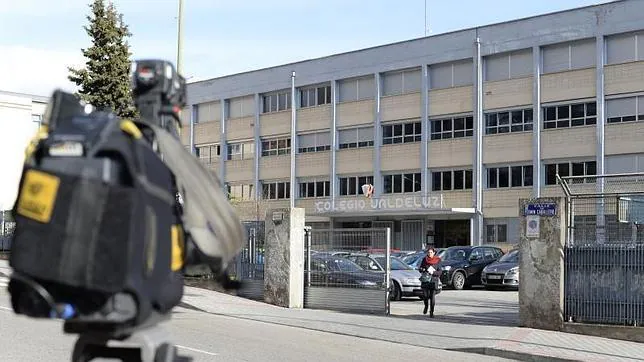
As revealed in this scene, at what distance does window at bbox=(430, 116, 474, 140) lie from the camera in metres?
50.8

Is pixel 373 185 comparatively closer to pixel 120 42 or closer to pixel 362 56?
pixel 362 56

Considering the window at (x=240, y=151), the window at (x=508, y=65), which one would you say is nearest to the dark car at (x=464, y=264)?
the window at (x=508, y=65)

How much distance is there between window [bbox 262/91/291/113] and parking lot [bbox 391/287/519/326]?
3426 cm

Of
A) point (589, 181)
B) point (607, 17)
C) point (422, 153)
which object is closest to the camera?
point (589, 181)

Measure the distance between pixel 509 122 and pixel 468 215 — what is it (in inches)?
228

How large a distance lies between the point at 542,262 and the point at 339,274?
6034 millimetres

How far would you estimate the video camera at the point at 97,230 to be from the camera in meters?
2.58

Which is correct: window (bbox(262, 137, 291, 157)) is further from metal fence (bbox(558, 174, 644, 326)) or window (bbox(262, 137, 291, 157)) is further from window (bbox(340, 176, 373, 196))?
metal fence (bbox(558, 174, 644, 326))

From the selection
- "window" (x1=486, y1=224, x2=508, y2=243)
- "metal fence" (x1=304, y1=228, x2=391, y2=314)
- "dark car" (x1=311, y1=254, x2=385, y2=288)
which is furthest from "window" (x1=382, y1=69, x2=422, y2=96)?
"dark car" (x1=311, y1=254, x2=385, y2=288)

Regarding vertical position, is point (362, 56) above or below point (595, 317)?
above

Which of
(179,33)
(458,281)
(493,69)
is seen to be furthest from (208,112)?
(179,33)

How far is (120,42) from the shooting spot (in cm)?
3097

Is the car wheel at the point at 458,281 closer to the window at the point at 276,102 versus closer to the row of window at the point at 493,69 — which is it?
the row of window at the point at 493,69

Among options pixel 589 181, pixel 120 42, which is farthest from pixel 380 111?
pixel 589 181
